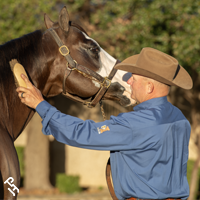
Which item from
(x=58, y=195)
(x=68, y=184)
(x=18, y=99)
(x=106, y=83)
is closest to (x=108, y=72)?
(x=106, y=83)

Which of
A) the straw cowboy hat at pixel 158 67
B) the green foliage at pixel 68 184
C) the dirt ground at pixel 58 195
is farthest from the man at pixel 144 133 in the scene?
the green foliage at pixel 68 184

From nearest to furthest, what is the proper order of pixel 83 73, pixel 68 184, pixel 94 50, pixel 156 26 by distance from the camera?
pixel 83 73 → pixel 94 50 → pixel 156 26 → pixel 68 184

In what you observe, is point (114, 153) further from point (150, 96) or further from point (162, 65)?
point (162, 65)

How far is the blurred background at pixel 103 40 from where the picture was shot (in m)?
6.63

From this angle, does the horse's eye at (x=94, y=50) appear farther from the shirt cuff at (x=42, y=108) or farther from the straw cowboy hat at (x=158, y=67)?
the shirt cuff at (x=42, y=108)

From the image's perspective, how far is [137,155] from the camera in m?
1.96

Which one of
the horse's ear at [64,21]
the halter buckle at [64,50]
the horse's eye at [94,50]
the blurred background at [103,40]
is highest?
the horse's ear at [64,21]

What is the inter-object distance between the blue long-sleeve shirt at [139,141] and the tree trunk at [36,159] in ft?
27.2

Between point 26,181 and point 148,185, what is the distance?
901 cm

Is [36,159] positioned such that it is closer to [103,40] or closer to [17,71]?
[103,40]

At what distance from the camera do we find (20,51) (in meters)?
2.35

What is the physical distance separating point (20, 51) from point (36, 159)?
332 inches

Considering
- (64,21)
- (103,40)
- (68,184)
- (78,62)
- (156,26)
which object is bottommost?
(68,184)

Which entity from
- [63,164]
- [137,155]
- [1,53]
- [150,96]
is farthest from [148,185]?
[63,164]
